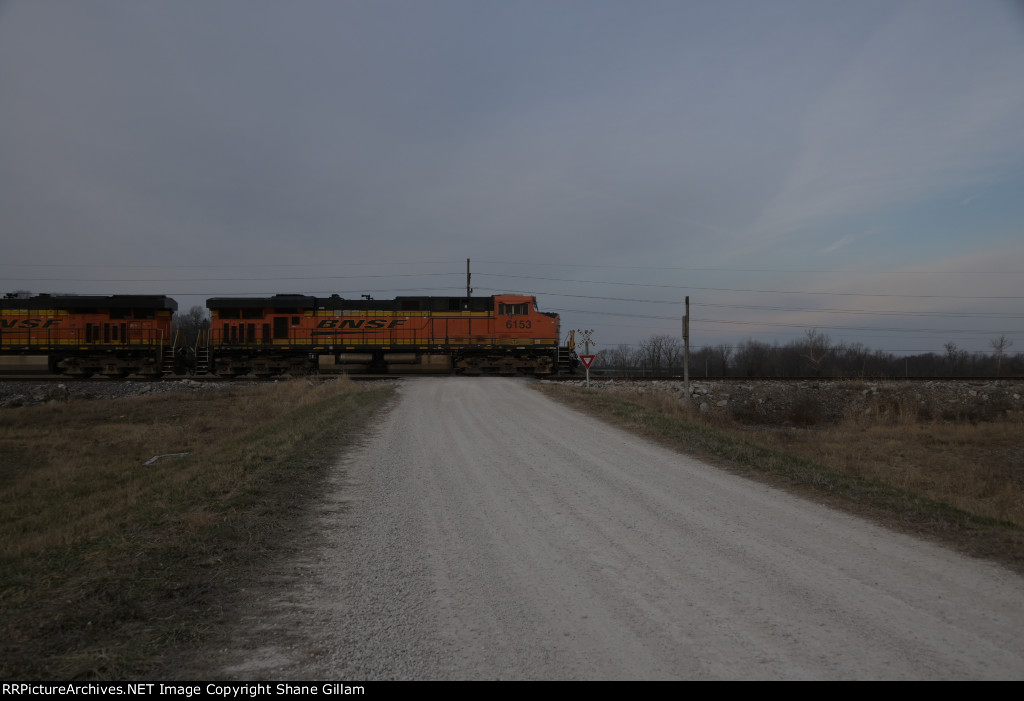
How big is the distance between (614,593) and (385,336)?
25.9m

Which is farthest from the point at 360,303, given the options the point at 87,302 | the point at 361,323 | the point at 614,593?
the point at 614,593

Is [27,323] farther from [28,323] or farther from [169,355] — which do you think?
[169,355]

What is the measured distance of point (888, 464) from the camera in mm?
15008

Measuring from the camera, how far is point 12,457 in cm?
1407

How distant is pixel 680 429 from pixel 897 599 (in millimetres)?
8157

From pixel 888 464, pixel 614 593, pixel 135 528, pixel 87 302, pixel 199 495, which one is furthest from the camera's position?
pixel 87 302

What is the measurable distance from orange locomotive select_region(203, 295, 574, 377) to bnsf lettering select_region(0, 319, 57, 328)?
8.11 m

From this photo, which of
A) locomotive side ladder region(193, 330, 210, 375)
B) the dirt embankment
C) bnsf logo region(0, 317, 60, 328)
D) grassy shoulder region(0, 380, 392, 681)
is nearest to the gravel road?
grassy shoulder region(0, 380, 392, 681)

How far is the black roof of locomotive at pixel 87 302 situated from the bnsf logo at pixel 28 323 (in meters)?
0.66

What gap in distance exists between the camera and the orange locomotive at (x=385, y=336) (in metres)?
28.6

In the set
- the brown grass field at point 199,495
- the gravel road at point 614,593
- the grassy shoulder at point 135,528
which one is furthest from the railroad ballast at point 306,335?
the gravel road at point 614,593

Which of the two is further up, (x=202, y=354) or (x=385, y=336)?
(x=385, y=336)

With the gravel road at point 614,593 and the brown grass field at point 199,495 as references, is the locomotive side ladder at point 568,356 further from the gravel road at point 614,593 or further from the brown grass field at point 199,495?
the gravel road at point 614,593

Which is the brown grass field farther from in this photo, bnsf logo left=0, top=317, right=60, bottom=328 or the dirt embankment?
bnsf logo left=0, top=317, right=60, bottom=328
